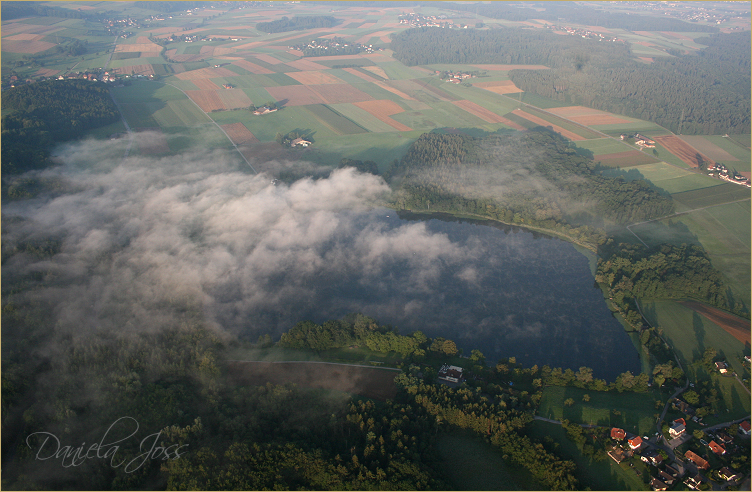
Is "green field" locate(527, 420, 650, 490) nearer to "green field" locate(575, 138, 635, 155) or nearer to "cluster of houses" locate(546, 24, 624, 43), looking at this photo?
"green field" locate(575, 138, 635, 155)

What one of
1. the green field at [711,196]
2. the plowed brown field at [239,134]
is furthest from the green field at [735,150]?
the plowed brown field at [239,134]

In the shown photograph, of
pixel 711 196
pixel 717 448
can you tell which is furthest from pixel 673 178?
pixel 717 448

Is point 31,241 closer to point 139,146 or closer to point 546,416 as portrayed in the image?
point 139,146

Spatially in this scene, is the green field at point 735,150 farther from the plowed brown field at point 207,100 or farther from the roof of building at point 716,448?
the plowed brown field at point 207,100

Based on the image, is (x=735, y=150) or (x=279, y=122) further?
(x=279, y=122)

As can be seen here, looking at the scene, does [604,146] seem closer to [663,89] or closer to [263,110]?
[663,89]
